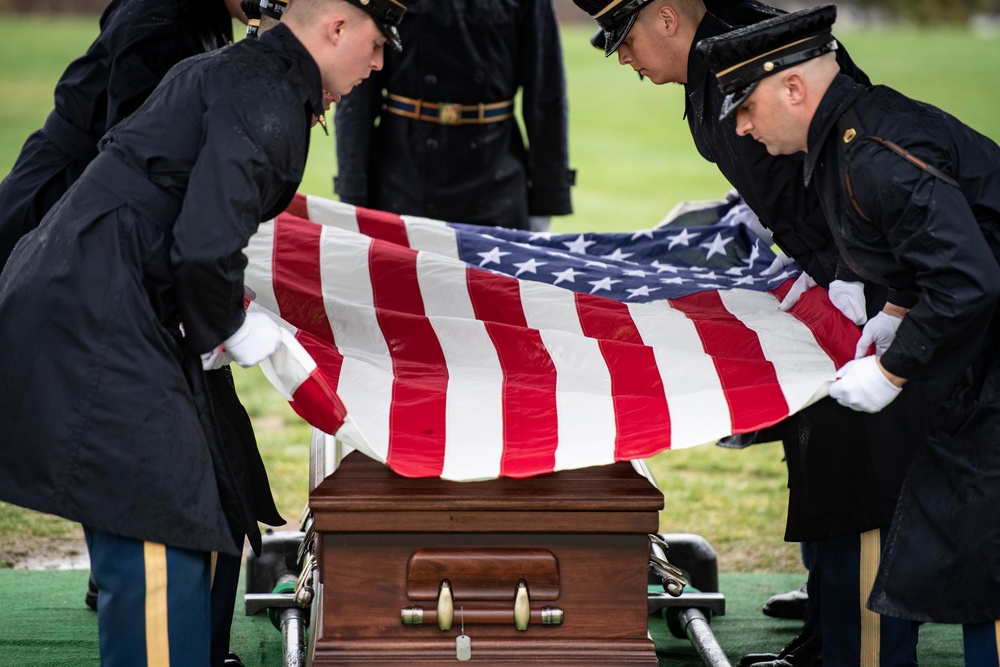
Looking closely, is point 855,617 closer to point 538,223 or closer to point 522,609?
point 522,609

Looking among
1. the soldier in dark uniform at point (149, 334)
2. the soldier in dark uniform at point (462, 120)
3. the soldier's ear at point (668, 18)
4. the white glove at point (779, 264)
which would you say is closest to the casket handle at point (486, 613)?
the soldier in dark uniform at point (149, 334)

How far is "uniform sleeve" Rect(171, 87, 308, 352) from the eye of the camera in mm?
2207

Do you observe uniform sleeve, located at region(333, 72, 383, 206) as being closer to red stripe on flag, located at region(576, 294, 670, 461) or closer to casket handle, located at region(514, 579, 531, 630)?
red stripe on flag, located at region(576, 294, 670, 461)

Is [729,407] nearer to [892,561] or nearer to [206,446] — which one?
[892,561]

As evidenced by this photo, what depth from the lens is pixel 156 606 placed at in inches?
90.1

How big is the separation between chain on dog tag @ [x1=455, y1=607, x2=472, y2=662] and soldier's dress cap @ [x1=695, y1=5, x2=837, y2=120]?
1117 millimetres

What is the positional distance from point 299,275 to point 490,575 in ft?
3.43

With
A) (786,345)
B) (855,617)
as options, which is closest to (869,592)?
(855,617)

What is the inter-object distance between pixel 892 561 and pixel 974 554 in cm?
15

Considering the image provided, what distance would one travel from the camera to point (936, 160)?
7.64 ft

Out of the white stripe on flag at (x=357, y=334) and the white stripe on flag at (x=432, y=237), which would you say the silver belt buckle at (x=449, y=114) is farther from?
the white stripe on flag at (x=357, y=334)

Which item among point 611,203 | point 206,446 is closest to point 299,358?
point 206,446

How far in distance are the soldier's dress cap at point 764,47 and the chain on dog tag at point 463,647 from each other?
3.67 feet

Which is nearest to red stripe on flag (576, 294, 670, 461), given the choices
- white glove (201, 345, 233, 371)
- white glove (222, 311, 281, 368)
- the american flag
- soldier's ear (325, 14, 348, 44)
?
the american flag
